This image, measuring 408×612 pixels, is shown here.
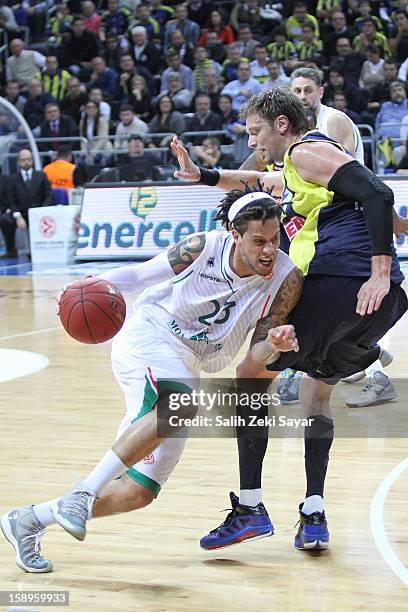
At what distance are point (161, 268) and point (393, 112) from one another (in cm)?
1222

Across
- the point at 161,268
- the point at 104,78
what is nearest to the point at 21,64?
the point at 104,78

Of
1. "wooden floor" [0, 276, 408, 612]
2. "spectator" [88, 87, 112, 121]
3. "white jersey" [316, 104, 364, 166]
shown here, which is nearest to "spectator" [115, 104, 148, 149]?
"spectator" [88, 87, 112, 121]

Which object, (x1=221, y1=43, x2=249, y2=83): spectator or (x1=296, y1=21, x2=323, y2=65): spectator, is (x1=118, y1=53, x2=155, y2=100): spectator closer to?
(x1=221, y1=43, x2=249, y2=83): spectator

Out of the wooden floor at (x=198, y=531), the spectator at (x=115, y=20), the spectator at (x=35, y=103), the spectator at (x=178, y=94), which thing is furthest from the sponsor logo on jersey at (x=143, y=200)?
the wooden floor at (x=198, y=531)

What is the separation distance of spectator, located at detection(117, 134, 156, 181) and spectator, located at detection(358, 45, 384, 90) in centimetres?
351

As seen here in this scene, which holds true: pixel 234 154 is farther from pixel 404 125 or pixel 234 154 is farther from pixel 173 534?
pixel 173 534

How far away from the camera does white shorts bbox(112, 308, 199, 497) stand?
396cm

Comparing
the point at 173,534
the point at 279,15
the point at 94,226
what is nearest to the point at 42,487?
the point at 173,534

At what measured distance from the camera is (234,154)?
15.9 m

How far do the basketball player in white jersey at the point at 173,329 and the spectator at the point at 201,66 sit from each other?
1450 centimetres

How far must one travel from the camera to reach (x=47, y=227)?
15.5 metres

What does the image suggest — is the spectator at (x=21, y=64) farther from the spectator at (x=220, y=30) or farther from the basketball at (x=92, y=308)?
the basketball at (x=92, y=308)

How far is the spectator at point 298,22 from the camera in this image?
18.3 meters

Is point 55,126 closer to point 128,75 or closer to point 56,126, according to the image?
point 56,126
